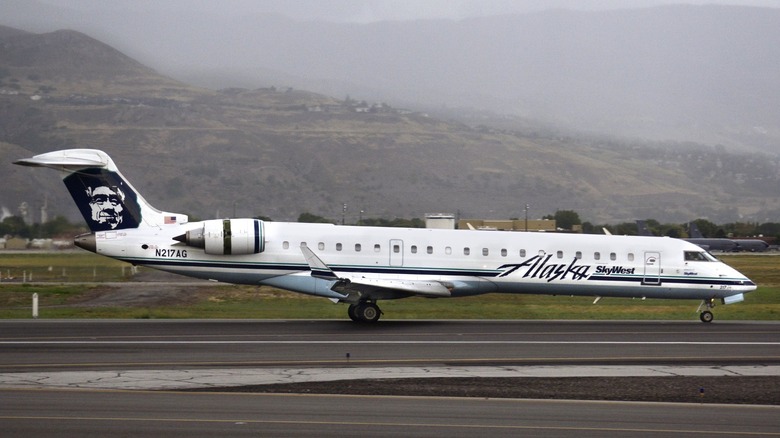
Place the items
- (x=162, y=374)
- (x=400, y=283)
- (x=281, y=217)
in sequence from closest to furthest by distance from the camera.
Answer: (x=162, y=374), (x=400, y=283), (x=281, y=217)

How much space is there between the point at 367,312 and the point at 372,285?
43.7 inches

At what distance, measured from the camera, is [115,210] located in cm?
3111

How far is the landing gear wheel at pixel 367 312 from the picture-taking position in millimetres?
30578

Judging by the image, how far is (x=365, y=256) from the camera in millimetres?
31625

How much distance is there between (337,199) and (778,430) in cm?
15105

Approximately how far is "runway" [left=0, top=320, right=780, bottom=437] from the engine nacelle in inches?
89.3

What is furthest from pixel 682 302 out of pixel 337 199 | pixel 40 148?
pixel 40 148

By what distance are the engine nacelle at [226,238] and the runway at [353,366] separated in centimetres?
227

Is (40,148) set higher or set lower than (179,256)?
higher

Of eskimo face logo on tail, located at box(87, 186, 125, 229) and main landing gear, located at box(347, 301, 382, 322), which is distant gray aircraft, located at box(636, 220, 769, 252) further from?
eskimo face logo on tail, located at box(87, 186, 125, 229)

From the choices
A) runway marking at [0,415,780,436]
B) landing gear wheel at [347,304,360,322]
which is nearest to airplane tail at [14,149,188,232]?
landing gear wheel at [347,304,360,322]

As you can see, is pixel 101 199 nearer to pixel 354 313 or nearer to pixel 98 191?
pixel 98 191

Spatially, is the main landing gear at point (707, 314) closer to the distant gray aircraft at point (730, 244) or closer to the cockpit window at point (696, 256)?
the cockpit window at point (696, 256)

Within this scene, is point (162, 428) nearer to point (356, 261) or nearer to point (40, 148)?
point (356, 261)
